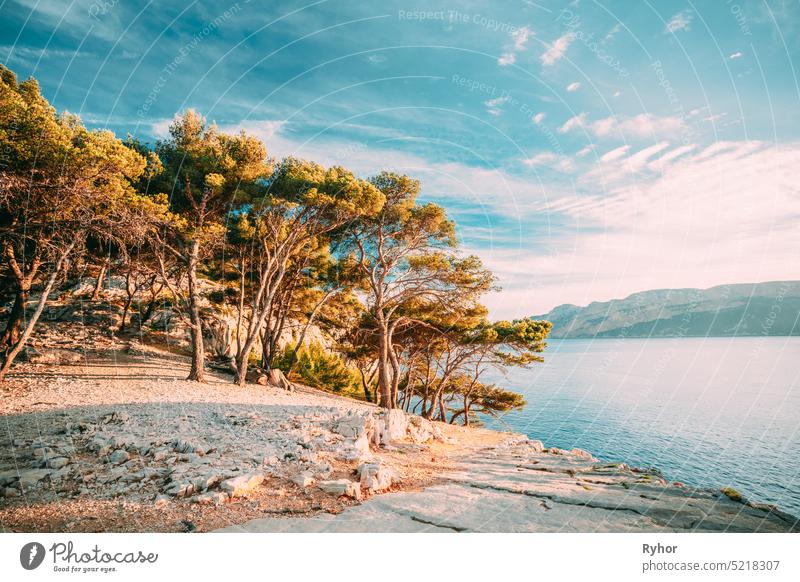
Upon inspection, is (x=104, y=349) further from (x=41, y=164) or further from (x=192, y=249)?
(x=41, y=164)

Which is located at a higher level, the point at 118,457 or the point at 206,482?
the point at 206,482

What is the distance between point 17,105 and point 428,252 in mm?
14816

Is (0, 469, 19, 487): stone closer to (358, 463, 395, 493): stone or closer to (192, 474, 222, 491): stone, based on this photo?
(192, 474, 222, 491): stone

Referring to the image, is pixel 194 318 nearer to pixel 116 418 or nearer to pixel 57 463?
pixel 116 418

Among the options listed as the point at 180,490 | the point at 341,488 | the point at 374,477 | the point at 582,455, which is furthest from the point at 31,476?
the point at 582,455

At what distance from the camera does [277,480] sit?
20.2 feet

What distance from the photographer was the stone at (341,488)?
580 cm

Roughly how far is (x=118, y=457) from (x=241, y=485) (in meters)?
2.60

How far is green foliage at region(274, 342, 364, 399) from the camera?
25828mm

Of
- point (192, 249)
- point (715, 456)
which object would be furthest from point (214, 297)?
point (715, 456)

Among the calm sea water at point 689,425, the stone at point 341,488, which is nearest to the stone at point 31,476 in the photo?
the stone at point 341,488

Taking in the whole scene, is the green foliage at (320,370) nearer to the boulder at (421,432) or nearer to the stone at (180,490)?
the boulder at (421,432)

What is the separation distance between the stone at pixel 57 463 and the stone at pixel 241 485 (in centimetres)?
283

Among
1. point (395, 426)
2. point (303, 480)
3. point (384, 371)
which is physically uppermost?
point (384, 371)
